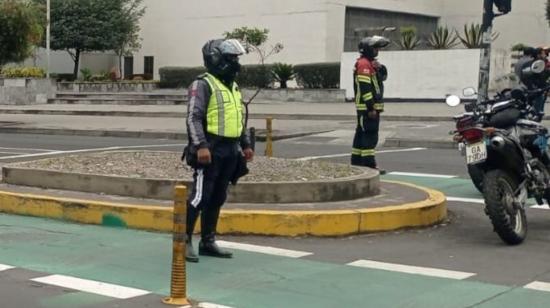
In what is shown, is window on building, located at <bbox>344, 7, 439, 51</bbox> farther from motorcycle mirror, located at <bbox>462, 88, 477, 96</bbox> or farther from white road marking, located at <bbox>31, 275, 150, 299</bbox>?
white road marking, located at <bbox>31, 275, 150, 299</bbox>

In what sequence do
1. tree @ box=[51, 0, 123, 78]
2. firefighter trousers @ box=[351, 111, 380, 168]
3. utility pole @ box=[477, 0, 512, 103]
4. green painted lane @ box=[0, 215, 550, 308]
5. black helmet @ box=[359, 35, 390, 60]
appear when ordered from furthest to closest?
tree @ box=[51, 0, 123, 78] < utility pole @ box=[477, 0, 512, 103] < firefighter trousers @ box=[351, 111, 380, 168] < black helmet @ box=[359, 35, 390, 60] < green painted lane @ box=[0, 215, 550, 308]

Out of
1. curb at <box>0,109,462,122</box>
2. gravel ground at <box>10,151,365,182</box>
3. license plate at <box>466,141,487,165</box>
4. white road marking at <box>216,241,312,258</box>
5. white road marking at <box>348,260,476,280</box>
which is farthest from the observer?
curb at <box>0,109,462,122</box>

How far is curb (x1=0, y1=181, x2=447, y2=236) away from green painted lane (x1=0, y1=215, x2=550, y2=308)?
0.33m

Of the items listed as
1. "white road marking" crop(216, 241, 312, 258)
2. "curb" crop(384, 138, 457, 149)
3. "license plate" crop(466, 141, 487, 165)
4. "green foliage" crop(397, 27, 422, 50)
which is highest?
"green foliage" crop(397, 27, 422, 50)

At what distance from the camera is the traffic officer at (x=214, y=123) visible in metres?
6.59

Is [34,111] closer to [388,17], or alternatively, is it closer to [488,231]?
[388,17]

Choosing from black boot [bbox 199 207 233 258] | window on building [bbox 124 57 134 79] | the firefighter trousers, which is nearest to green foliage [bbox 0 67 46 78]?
window on building [bbox 124 57 134 79]

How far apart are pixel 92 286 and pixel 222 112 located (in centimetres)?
169

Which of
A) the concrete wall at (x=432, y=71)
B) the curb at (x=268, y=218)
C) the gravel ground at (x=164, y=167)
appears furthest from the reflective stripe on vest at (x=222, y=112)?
the concrete wall at (x=432, y=71)

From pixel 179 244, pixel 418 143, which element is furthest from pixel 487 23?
pixel 179 244

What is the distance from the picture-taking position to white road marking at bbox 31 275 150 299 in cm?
583

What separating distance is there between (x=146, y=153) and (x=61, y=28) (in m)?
37.1

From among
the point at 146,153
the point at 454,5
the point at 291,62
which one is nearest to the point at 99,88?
the point at 291,62

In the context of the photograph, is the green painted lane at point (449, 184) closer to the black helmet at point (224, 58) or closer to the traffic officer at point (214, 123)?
the traffic officer at point (214, 123)
